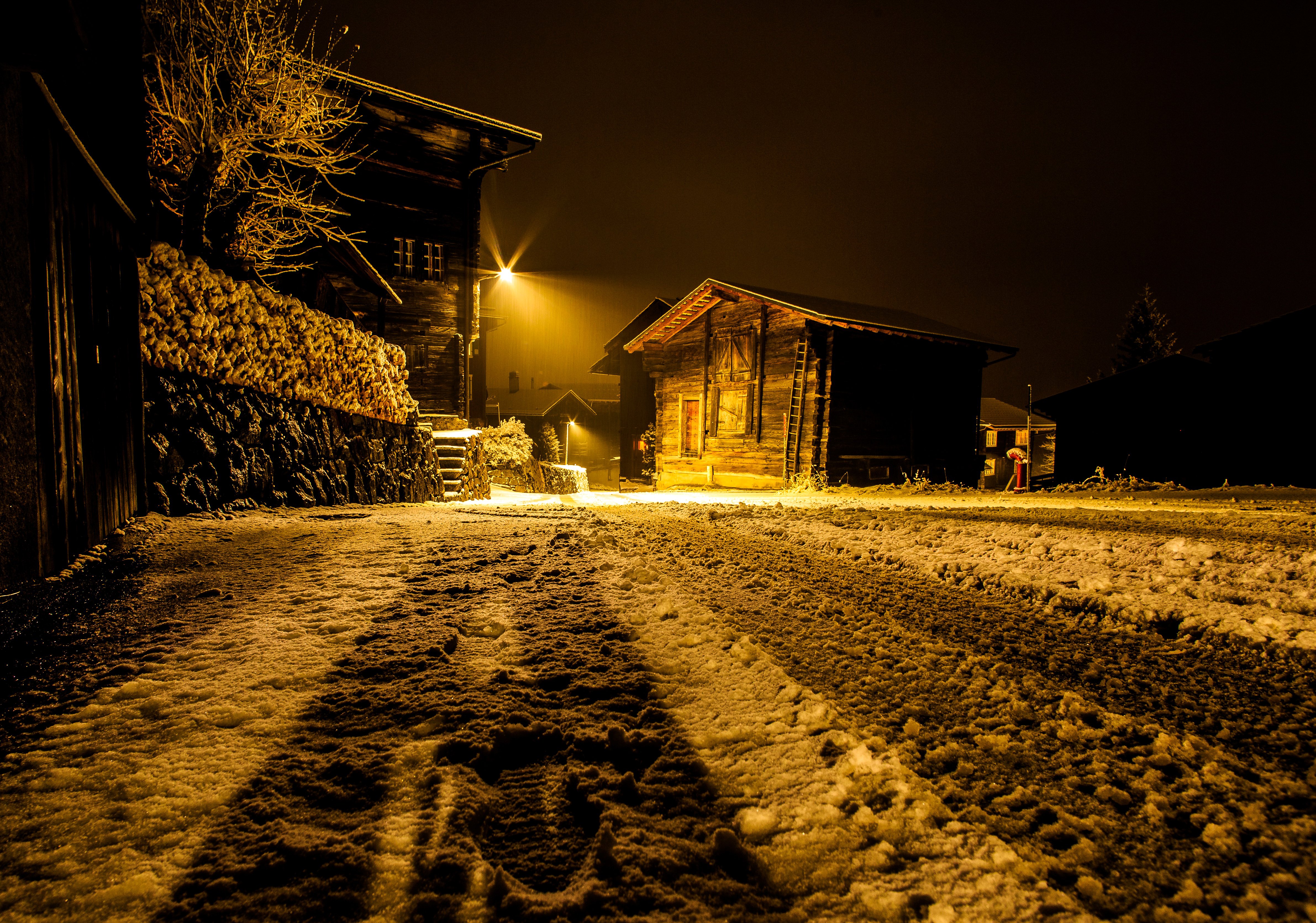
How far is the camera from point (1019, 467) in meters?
14.7

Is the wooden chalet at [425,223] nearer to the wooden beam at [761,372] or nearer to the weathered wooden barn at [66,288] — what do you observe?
the wooden beam at [761,372]

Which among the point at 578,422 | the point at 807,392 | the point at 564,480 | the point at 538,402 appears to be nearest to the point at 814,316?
the point at 807,392

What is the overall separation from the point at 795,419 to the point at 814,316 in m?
2.89

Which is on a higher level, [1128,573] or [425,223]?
[425,223]

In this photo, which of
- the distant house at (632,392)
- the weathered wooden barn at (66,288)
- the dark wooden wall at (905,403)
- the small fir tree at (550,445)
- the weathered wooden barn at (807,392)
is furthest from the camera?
the small fir tree at (550,445)

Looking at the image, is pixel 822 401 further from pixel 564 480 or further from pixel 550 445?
pixel 550 445

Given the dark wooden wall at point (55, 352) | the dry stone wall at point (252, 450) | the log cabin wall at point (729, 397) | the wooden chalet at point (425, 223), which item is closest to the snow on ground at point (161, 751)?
the dark wooden wall at point (55, 352)

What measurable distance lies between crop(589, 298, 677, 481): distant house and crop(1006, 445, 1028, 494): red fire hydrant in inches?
513

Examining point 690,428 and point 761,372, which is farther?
point 690,428

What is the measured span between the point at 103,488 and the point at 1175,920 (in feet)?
19.7

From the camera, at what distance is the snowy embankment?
290 cm

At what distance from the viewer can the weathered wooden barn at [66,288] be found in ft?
9.40

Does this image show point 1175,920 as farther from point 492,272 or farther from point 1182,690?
point 492,272

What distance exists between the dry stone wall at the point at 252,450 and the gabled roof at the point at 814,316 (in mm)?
10842
